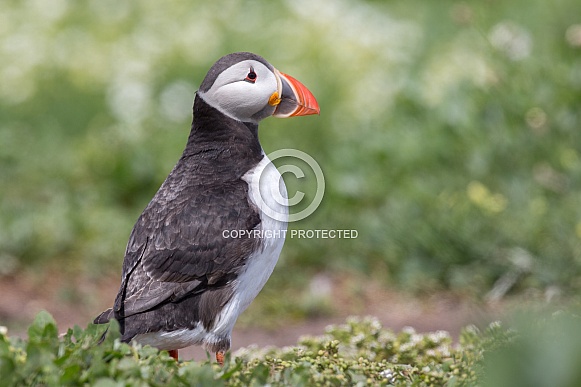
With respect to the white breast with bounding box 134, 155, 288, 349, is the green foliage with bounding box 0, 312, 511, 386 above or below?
below

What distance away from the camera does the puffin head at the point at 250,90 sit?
433cm

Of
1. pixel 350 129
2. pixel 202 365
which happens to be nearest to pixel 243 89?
pixel 202 365

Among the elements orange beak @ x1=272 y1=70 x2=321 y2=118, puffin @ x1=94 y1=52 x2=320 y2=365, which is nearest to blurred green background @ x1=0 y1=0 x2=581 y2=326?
orange beak @ x1=272 y1=70 x2=321 y2=118

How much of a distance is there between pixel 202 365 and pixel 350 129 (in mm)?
6018

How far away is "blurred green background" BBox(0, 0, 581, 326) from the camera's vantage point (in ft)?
22.7

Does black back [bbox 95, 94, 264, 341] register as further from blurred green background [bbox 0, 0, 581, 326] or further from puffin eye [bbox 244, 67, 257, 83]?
blurred green background [bbox 0, 0, 581, 326]

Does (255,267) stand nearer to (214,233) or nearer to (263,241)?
(263,241)

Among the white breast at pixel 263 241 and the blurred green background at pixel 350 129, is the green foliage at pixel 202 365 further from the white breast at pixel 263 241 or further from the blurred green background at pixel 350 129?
the blurred green background at pixel 350 129

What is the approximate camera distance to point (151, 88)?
33.3ft

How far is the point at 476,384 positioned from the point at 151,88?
7.26 m

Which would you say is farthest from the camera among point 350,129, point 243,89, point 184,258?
point 350,129

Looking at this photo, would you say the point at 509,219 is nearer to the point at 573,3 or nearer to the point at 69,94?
the point at 573,3

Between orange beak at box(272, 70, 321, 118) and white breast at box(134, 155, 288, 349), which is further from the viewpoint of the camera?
orange beak at box(272, 70, 321, 118)

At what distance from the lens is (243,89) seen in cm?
433
